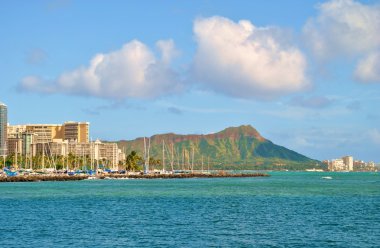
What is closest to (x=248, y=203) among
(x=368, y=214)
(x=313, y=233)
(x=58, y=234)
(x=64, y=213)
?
(x=368, y=214)

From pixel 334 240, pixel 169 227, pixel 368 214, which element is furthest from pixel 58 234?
pixel 368 214

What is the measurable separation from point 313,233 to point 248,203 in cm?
3425

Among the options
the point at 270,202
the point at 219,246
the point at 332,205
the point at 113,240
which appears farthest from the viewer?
the point at 270,202

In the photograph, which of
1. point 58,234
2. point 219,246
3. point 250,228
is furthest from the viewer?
point 250,228

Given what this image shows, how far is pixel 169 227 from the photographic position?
5888 cm

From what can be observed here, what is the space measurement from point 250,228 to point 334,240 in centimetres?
966

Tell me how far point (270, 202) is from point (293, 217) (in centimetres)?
2348

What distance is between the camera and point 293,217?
67.6m

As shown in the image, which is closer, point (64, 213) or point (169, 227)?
point (169, 227)

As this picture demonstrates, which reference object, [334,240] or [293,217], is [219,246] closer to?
[334,240]

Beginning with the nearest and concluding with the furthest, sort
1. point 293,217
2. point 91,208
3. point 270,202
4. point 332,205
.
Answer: point 293,217 < point 91,208 < point 332,205 < point 270,202

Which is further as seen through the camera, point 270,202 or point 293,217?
point 270,202

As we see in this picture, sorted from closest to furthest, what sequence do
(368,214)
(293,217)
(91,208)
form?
(293,217), (368,214), (91,208)

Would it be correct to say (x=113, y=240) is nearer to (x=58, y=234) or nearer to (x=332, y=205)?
(x=58, y=234)
